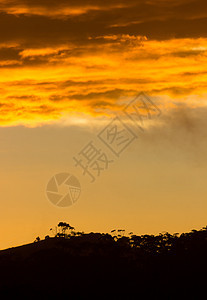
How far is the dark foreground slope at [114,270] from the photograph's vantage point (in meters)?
76.8

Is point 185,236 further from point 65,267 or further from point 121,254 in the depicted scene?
point 65,267

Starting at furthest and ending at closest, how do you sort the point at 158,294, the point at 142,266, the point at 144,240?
the point at 144,240 → the point at 142,266 → the point at 158,294

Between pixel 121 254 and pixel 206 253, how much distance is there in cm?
1233

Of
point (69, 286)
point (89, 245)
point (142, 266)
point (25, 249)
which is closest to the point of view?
point (69, 286)

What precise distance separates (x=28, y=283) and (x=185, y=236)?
104 feet

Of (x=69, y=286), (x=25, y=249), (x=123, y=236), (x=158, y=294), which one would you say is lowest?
(x=158, y=294)

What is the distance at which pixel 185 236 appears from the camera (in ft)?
341

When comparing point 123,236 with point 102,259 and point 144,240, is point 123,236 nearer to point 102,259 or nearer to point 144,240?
point 144,240

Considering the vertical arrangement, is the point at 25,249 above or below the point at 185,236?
above

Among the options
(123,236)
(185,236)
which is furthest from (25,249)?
(185,236)

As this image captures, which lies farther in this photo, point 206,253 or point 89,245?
point 89,245

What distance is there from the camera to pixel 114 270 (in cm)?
8650

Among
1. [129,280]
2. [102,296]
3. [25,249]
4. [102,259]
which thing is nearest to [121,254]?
A: [102,259]

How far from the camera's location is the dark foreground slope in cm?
7675
